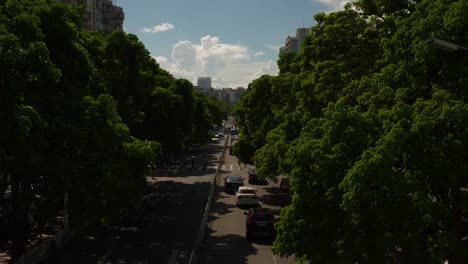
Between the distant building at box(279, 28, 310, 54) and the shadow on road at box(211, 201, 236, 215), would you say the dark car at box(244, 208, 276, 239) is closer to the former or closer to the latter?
the shadow on road at box(211, 201, 236, 215)

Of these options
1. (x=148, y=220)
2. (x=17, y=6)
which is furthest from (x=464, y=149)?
(x=148, y=220)

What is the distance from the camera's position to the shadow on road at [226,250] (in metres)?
22.4

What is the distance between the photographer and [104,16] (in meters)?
116

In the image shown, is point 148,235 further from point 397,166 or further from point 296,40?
point 296,40

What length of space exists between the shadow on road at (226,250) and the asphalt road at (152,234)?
36.2 inches

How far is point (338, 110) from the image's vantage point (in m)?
14.3

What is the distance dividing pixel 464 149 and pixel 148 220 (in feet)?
72.7

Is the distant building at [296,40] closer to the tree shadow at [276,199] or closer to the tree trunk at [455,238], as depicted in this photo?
the tree shadow at [276,199]

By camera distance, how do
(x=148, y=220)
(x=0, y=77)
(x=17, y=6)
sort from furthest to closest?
1. (x=148, y=220)
2. (x=17, y=6)
3. (x=0, y=77)

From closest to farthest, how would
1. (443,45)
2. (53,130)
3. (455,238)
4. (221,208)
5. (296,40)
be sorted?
(443,45) < (455,238) < (53,130) < (221,208) < (296,40)

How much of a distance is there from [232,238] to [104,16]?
99387mm

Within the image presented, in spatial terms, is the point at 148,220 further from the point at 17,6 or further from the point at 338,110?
the point at 338,110

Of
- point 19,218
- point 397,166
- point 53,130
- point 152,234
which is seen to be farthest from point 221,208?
point 397,166

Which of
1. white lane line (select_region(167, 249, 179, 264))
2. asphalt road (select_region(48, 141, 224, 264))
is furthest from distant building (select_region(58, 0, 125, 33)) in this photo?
white lane line (select_region(167, 249, 179, 264))
